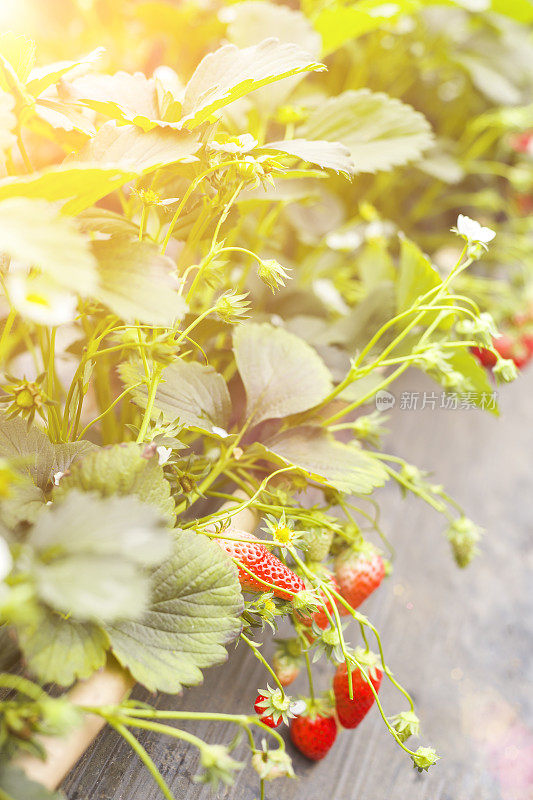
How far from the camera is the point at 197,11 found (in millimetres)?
750

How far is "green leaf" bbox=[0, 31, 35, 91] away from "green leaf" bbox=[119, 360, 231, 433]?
16 cm

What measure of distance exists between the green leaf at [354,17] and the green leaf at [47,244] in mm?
507

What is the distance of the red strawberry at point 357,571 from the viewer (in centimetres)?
A: 46

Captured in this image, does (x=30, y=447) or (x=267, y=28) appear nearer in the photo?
(x=30, y=447)

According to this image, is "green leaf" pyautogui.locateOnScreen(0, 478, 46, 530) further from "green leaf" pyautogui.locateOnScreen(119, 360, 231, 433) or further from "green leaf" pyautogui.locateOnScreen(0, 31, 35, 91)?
"green leaf" pyautogui.locateOnScreen(0, 31, 35, 91)

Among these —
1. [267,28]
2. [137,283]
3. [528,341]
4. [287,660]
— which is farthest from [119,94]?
[528,341]

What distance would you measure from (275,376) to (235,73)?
19 centimetres

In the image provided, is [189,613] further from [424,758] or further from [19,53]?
[19,53]

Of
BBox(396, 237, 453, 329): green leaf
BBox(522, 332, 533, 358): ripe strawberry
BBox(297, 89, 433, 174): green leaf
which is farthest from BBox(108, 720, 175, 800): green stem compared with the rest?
BBox(522, 332, 533, 358): ripe strawberry

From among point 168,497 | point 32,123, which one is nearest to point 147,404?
point 168,497

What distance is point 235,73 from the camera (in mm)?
372

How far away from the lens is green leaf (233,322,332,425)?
447 mm

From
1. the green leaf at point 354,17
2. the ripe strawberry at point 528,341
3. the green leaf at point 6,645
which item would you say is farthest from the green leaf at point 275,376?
the ripe strawberry at point 528,341

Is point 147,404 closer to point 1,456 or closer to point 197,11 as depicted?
point 1,456
